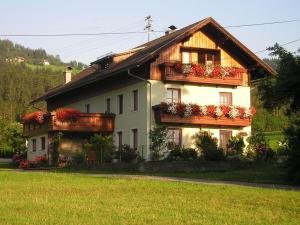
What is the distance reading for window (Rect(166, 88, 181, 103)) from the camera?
3641 centimetres

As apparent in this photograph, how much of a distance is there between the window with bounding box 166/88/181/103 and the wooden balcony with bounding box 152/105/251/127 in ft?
4.95

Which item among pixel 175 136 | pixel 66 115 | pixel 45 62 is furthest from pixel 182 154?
pixel 45 62

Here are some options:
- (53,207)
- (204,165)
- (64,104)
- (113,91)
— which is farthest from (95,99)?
(53,207)

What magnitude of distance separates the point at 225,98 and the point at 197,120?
369cm

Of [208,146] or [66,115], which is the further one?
[66,115]

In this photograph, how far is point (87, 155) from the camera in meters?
35.0

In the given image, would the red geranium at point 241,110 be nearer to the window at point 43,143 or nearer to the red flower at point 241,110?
the red flower at point 241,110

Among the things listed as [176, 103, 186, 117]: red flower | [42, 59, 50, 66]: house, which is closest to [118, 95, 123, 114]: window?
[176, 103, 186, 117]: red flower

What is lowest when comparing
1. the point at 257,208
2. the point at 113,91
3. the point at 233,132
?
the point at 257,208

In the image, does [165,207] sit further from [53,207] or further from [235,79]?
[235,79]

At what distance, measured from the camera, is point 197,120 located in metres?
35.7

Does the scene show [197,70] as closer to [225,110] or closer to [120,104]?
[225,110]

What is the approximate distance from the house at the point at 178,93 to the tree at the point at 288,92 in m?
11.1

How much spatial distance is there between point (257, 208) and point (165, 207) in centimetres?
202
